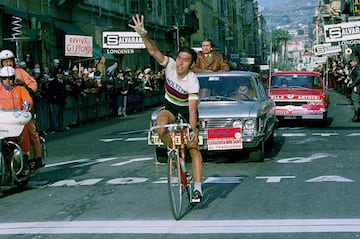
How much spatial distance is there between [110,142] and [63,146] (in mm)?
1190

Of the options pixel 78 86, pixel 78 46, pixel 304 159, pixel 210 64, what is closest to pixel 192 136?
pixel 304 159

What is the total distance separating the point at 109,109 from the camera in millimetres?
30094

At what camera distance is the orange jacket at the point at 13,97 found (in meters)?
10.5

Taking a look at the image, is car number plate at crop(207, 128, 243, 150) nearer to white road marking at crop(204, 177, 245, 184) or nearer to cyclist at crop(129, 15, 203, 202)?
white road marking at crop(204, 177, 245, 184)

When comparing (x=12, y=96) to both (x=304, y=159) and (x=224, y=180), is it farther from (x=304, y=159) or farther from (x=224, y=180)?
(x=304, y=159)

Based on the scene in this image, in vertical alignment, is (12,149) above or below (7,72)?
below

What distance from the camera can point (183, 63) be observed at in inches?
334

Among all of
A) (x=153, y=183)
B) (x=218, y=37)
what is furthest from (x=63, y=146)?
(x=218, y=37)

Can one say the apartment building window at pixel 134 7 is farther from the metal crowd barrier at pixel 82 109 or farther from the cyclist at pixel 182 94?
the cyclist at pixel 182 94

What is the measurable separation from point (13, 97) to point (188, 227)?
4.03 meters

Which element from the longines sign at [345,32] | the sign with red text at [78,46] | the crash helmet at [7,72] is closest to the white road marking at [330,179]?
the crash helmet at [7,72]

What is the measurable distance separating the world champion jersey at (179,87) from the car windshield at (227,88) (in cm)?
502

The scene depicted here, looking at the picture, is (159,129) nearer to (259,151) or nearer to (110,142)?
(259,151)

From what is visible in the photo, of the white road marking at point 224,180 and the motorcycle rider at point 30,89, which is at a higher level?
the motorcycle rider at point 30,89
